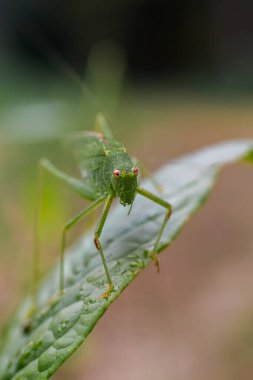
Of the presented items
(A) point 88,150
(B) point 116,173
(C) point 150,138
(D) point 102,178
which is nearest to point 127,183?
(B) point 116,173

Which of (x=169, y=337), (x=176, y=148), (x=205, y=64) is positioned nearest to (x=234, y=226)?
(x=169, y=337)

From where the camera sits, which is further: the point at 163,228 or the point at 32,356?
the point at 163,228

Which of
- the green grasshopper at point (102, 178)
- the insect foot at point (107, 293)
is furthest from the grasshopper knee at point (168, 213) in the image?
the insect foot at point (107, 293)

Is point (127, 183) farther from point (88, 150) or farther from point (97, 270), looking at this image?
point (88, 150)

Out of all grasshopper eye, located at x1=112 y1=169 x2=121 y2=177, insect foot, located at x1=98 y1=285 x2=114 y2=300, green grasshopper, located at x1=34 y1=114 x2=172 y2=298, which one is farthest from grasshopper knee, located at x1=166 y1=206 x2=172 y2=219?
insect foot, located at x1=98 y1=285 x2=114 y2=300

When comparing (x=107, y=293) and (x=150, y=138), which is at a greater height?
(x=107, y=293)

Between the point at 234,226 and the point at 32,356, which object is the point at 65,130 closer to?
the point at 32,356
